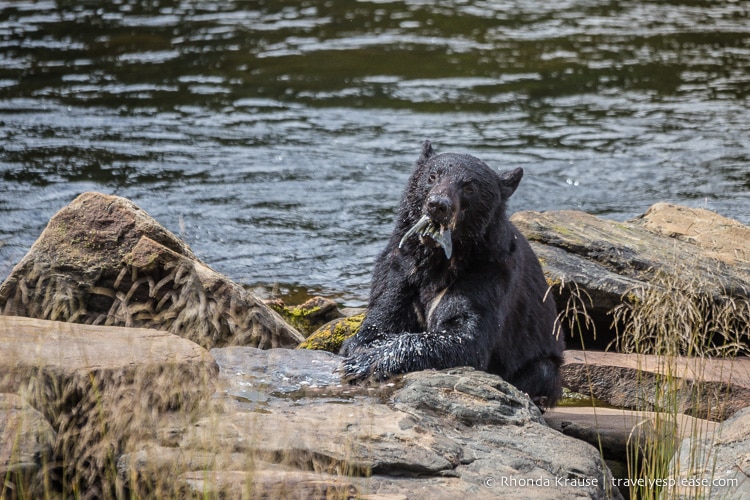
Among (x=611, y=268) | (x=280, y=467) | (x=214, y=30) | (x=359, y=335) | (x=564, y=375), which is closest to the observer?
(x=280, y=467)

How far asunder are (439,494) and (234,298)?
2.56 m

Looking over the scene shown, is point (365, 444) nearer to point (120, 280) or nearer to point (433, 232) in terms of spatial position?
point (433, 232)

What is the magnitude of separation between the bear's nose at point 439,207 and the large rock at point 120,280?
51.6 inches

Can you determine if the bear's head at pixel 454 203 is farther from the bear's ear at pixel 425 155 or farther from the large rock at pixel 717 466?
the large rock at pixel 717 466

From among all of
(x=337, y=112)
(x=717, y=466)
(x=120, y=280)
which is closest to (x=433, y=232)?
(x=120, y=280)

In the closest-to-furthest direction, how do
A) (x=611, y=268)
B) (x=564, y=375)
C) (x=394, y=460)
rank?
(x=394, y=460) < (x=564, y=375) < (x=611, y=268)

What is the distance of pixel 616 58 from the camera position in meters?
16.8

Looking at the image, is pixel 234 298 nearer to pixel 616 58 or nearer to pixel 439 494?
pixel 439 494

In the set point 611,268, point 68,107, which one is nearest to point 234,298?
point 611,268

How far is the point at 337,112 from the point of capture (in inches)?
549

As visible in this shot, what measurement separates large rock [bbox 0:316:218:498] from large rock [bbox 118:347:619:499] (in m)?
0.13

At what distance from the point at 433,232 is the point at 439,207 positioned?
0.72 feet

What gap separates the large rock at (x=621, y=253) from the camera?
7.44m

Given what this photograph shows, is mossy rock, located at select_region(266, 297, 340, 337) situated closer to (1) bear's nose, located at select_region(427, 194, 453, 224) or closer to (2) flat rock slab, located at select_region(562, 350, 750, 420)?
(2) flat rock slab, located at select_region(562, 350, 750, 420)
